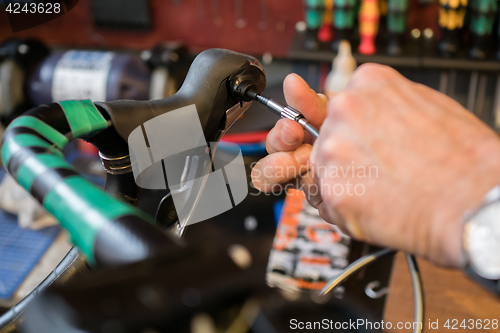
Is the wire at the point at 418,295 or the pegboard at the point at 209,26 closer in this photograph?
the wire at the point at 418,295

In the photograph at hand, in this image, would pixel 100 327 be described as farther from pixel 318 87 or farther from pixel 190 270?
pixel 318 87

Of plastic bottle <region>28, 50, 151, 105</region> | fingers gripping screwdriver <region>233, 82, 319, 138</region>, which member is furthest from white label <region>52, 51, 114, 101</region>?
fingers gripping screwdriver <region>233, 82, 319, 138</region>

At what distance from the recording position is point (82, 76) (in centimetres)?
110

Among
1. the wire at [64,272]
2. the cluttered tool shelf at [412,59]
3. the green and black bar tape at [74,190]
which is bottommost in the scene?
the wire at [64,272]

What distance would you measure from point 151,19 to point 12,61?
0.48 meters

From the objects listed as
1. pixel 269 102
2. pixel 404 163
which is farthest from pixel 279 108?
pixel 404 163

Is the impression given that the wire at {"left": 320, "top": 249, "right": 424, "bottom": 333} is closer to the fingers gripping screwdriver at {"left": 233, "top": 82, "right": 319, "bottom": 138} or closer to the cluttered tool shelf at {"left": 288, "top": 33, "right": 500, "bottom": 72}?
→ the fingers gripping screwdriver at {"left": 233, "top": 82, "right": 319, "bottom": 138}

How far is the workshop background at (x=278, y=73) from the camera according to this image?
2.43ft

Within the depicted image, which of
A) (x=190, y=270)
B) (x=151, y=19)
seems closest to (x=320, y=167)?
(x=190, y=270)

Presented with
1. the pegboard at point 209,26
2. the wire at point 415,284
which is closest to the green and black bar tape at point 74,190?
the wire at point 415,284

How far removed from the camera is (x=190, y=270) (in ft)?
0.68

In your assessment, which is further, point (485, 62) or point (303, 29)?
point (303, 29)

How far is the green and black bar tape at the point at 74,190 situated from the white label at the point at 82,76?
0.81m

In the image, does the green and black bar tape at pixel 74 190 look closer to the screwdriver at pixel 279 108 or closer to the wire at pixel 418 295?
the screwdriver at pixel 279 108
